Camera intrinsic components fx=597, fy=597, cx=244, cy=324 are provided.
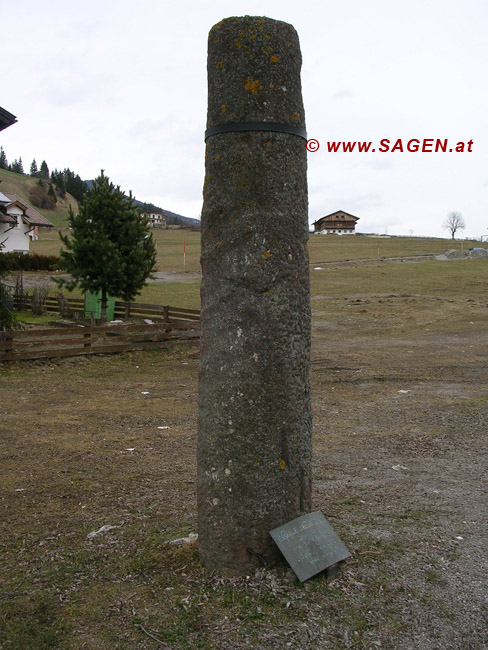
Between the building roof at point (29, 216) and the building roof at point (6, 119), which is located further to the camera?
the building roof at point (29, 216)

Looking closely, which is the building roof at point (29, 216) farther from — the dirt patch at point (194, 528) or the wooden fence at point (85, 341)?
the dirt patch at point (194, 528)

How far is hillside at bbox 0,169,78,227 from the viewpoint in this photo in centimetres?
12288

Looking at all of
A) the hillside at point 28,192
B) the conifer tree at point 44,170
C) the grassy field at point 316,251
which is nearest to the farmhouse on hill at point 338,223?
the grassy field at point 316,251

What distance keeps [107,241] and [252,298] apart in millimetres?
16832

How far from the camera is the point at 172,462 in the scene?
22.1 ft

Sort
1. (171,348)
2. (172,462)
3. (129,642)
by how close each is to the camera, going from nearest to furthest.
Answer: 1. (129,642)
2. (172,462)
3. (171,348)

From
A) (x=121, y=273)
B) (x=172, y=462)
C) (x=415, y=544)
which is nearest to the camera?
(x=415, y=544)

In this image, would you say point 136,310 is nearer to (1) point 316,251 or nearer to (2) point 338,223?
(1) point 316,251

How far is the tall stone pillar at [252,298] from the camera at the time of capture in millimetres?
3760

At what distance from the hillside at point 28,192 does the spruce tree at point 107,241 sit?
337 feet

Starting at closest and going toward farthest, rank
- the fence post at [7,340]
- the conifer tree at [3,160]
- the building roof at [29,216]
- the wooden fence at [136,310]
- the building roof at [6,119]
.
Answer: the fence post at [7,340] < the building roof at [6,119] < the wooden fence at [136,310] < the building roof at [29,216] < the conifer tree at [3,160]

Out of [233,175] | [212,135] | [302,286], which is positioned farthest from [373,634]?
[212,135]

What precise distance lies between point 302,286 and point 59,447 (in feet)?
15.5

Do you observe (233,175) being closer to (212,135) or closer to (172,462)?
(212,135)
